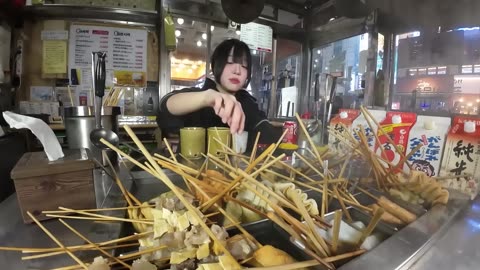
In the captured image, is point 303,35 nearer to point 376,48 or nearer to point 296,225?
point 376,48

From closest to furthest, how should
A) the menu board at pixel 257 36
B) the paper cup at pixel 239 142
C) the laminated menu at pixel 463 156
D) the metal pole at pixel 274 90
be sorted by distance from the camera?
the laminated menu at pixel 463 156
the paper cup at pixel 239 142
the menu board at pixel 257 36
the metal pole at pixel 274 90

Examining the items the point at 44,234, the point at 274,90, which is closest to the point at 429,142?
the point at 44,234

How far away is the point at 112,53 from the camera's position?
288 centimetres

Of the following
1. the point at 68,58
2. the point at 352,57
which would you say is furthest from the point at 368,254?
the point at 68,58

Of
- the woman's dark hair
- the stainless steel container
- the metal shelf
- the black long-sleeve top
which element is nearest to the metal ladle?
the stainless steel container

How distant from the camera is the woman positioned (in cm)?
157

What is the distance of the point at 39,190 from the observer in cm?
57

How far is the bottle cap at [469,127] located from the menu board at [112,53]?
3010 millimetres

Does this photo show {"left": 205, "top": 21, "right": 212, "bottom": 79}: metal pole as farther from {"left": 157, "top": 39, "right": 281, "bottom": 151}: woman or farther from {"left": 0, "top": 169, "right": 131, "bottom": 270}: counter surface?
{"left": 0, "top": 169, "right": 131, "bottom": 270}: counter surface

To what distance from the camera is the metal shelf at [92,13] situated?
8.66 ft

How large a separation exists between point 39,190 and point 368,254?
71 cm

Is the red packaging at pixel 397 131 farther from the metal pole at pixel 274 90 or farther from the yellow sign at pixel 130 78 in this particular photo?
the yellow sign at pixel 130 78

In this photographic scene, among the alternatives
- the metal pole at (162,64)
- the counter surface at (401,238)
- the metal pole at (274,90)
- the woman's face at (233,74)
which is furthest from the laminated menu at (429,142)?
the metal pole at (162,64)

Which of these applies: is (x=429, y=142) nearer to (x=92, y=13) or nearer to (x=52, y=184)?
(x=52, y=184)
